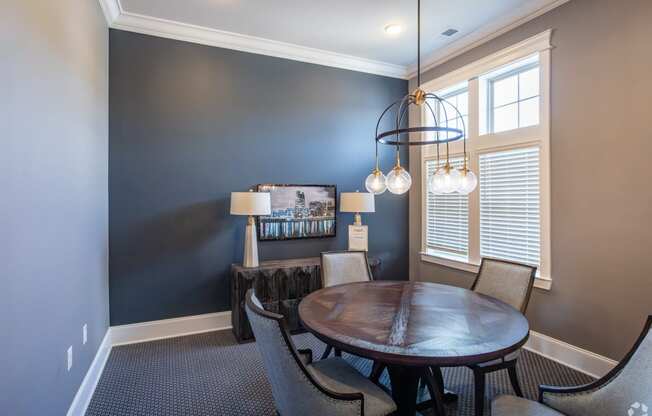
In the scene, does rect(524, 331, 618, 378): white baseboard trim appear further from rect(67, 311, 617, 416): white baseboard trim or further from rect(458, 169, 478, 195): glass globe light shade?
rect(458, 169, 478, 195): glass globe light shade

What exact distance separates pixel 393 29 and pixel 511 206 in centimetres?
220

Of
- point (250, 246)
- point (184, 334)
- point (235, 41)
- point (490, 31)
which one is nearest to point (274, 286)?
point (250, 246)

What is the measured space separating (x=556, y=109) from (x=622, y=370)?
232 centimetres

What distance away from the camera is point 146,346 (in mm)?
3320

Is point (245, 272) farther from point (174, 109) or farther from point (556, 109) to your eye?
point (556, 109)

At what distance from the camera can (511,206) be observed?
11.2 ft

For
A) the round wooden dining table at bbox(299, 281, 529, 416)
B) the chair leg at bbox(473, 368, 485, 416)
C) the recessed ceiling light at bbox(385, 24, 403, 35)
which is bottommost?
the chair leg at bbox(473, 368, 485, 416)

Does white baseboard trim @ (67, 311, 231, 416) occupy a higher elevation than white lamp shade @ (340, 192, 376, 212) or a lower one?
lower

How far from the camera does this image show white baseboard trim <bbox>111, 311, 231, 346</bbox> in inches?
133

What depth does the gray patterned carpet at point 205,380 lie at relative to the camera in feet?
7.69

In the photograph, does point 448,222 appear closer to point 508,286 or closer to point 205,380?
point 508,286

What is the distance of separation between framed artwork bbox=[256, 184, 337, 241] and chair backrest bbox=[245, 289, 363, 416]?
8.22 ft

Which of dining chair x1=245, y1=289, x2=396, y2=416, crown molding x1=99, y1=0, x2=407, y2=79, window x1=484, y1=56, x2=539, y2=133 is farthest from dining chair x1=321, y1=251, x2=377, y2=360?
crown molding x1=99, y1=0, x2=407, y2=79

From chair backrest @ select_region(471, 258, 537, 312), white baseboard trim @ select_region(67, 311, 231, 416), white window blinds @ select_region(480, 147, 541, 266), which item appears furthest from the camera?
white window blinds @ select_region(480, 147, 541, 266)
